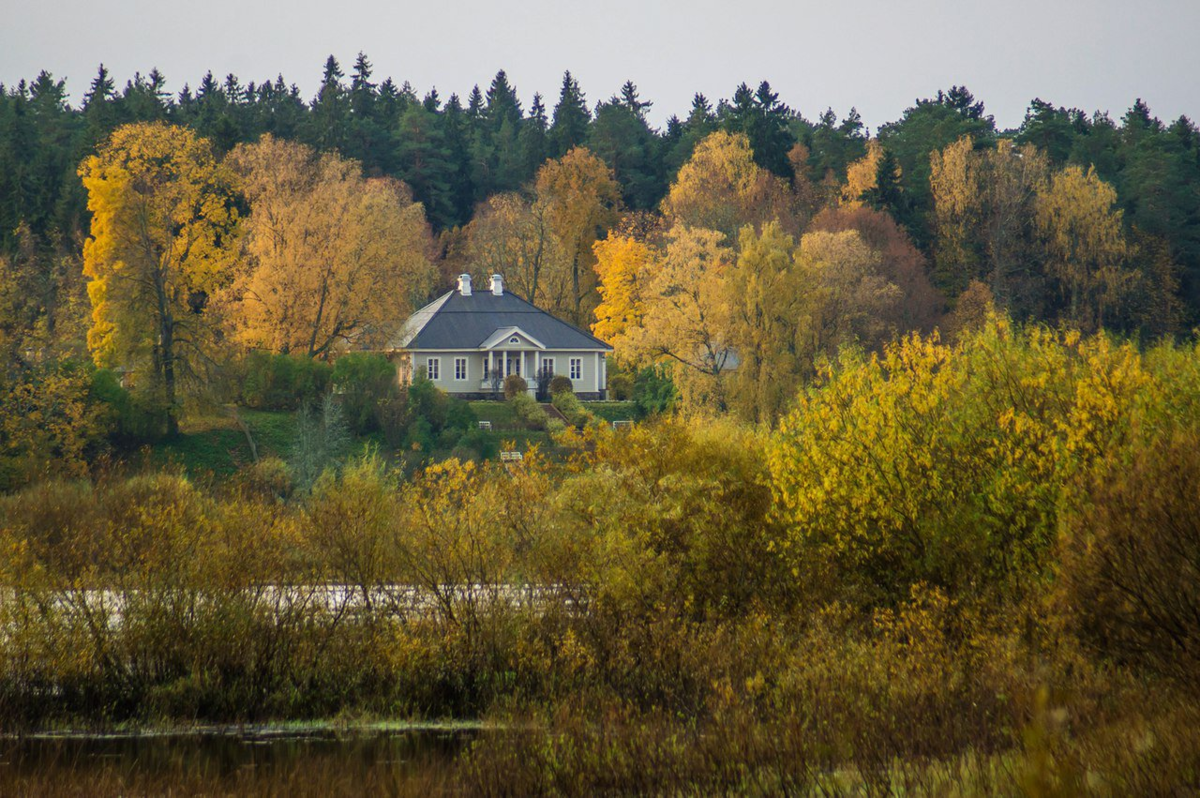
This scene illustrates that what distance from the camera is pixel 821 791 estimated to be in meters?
11.5

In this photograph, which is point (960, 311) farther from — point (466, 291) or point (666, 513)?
point (666, 513)

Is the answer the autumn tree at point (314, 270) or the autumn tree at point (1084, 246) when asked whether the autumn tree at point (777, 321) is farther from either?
the autumn tree at point (314, 270)

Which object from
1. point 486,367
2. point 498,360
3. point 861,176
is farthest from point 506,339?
point 861,176

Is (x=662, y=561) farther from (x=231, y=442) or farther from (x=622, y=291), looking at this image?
(x=622, y=291)

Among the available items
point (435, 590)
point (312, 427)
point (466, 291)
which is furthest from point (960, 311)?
point (435, 590)

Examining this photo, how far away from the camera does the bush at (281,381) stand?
145 feet

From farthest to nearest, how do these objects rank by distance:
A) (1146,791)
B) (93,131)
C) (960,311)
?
(93,131) → (960,311) → (1146,791)

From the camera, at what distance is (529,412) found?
1959 inches

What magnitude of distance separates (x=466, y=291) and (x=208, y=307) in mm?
14816

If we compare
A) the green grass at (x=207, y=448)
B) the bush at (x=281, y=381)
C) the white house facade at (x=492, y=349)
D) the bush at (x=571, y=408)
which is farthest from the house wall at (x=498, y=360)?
the green grass at (x=207, y=448)

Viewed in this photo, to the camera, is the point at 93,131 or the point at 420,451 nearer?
the point at 420,451

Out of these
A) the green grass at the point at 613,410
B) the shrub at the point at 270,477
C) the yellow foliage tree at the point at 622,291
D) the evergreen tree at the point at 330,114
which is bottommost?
the shrub at the point at 270,477

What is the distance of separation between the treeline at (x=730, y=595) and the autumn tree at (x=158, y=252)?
21.3m

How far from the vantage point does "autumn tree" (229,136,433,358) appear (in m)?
49.0
